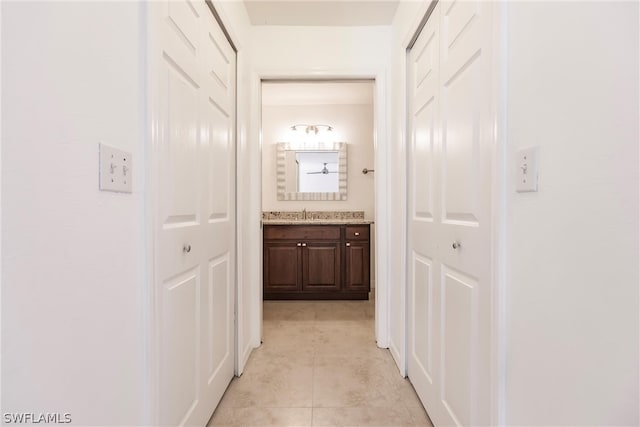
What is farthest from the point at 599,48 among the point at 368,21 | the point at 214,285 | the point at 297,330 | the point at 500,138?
the point at 297,330

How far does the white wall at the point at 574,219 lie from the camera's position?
525mm

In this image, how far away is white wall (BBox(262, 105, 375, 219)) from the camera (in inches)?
149

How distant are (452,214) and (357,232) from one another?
6.78 feet

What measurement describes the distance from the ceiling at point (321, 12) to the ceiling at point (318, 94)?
1059 mm

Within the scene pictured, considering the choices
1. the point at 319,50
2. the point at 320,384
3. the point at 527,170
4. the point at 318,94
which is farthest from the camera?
the point at 318,94

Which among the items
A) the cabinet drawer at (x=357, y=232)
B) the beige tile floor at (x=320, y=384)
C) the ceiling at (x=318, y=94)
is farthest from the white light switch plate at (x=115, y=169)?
the ceiling at (x=318, y=94)

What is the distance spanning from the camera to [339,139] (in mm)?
3826

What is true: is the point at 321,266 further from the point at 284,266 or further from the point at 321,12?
the point at 321,12

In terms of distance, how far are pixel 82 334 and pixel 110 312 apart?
9 cm

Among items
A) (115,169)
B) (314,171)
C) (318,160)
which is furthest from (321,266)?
(115,169)

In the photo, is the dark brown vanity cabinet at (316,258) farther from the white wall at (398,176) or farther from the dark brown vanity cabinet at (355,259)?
the white wall at (398,176)

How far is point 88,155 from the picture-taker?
2.18 feet

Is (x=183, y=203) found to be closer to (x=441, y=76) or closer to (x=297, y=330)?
(x=441, y=76)

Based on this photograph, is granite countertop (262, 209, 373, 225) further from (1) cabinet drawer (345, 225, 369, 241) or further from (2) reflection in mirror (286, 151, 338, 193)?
(1) cabinet drawer (345, 225, 369, 241)
